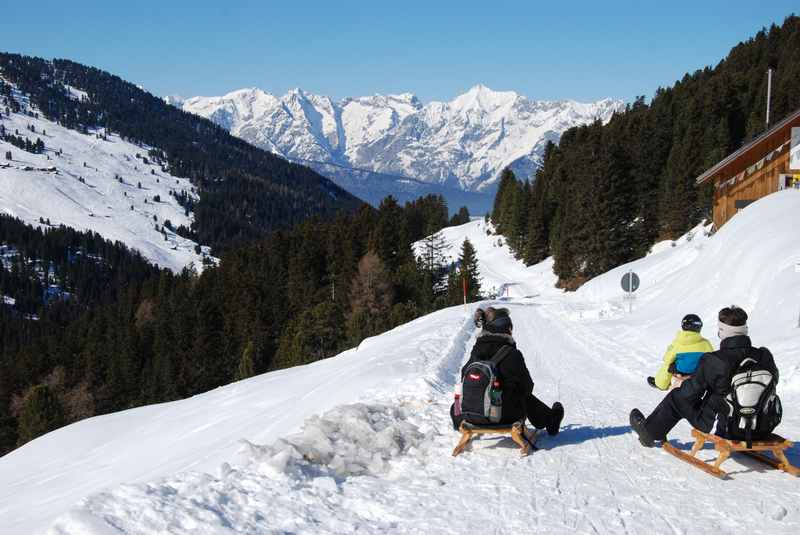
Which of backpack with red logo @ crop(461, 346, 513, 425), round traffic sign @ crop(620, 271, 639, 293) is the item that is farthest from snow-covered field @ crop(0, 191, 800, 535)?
round traffic sign @ crop(620, 271, 639, 293)

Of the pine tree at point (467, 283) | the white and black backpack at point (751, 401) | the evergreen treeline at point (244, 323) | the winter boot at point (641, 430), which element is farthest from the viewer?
the evergreen treeline at point (244, 323)

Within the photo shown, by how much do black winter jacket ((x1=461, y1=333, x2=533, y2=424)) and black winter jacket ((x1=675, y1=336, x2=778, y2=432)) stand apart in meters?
1.68

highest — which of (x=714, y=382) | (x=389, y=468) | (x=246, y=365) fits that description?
(x=714, y=382)

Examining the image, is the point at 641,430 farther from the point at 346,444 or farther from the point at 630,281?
the point at 630,281

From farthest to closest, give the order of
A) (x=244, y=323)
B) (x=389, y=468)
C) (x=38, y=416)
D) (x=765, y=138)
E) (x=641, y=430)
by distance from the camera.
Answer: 1. (x=244, y=323)
2. (x=38, y=416)
3. (x=765, y=138)
4. (x=641, y=430)
5. (x=389, y=468)

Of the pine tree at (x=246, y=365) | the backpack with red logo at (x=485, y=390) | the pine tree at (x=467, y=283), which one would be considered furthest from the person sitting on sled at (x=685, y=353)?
the pine tree at (x=246, y=365)

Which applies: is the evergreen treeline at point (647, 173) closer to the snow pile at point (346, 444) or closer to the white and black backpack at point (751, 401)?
the white and black backpack at point (751, 401)

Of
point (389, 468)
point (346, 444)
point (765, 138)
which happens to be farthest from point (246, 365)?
point (389, 468)

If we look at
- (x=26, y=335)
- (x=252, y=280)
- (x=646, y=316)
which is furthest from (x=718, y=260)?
(x=26, y=335)

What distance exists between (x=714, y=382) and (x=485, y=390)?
2.34m

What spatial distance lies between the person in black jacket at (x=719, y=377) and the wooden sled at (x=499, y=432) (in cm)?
166

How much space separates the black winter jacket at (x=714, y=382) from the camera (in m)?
5.87

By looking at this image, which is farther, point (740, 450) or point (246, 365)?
point (246, 365)

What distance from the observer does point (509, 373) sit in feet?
22.4
